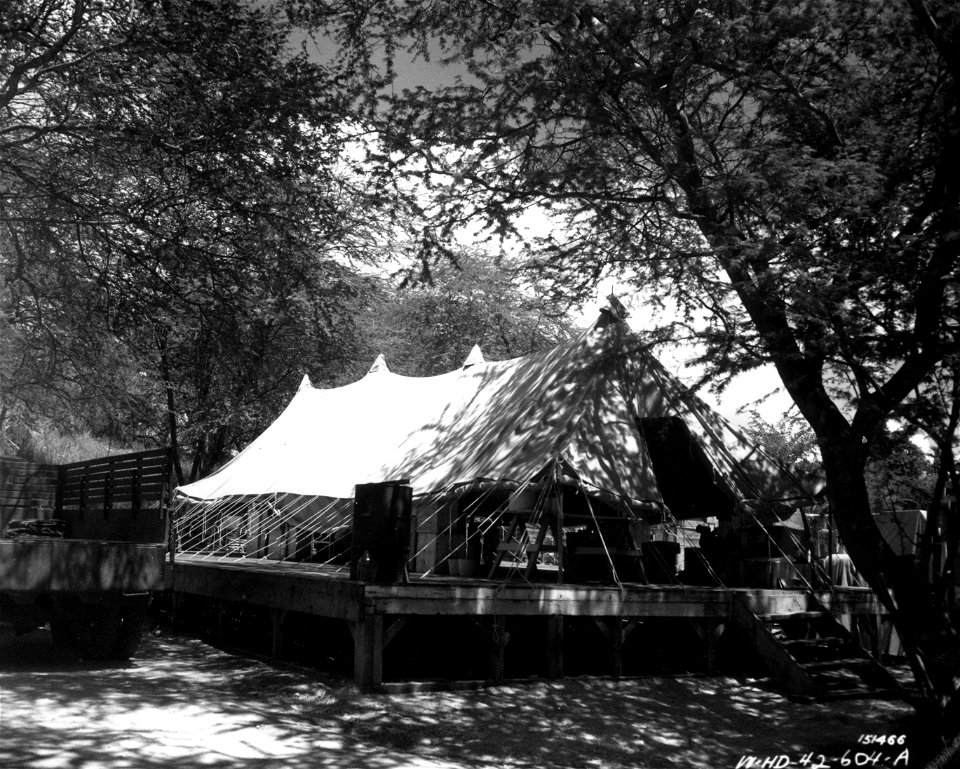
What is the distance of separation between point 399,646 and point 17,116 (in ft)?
24.3

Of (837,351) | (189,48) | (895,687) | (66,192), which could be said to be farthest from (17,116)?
(895,687)

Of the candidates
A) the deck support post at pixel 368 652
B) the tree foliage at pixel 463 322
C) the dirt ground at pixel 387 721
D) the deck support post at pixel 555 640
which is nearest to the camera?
the dirt ground at pixel 387 721

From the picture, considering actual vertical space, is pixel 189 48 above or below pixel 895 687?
above

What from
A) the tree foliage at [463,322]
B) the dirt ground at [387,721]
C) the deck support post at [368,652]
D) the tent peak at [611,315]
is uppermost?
the tree foliage at [463,322]

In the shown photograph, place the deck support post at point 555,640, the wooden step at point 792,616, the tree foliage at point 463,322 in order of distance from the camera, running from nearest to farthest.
Result: the deck support post at point 555,640 < the wooden step at point 792,616 < the tree foliage at point 463,322

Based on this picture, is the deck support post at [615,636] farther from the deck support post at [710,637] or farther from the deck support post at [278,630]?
the deck support post at [278,630]

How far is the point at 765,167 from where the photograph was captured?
9.32 m

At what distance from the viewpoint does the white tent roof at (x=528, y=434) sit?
12.2m

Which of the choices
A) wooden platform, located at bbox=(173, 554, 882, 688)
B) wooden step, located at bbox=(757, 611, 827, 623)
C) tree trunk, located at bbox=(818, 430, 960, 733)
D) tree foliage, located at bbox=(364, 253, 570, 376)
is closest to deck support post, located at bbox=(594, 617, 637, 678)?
wooden platform, located at bbox=(173, 554, 882, 688)

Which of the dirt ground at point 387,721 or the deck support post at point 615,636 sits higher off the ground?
the deck support post at point 615,636

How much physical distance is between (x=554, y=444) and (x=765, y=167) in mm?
4196

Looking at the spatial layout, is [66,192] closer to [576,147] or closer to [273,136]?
[273,136]

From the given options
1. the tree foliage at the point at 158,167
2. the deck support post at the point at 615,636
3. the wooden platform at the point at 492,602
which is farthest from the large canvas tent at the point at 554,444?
the tree foliage at the point at 158,167

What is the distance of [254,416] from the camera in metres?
24.2
